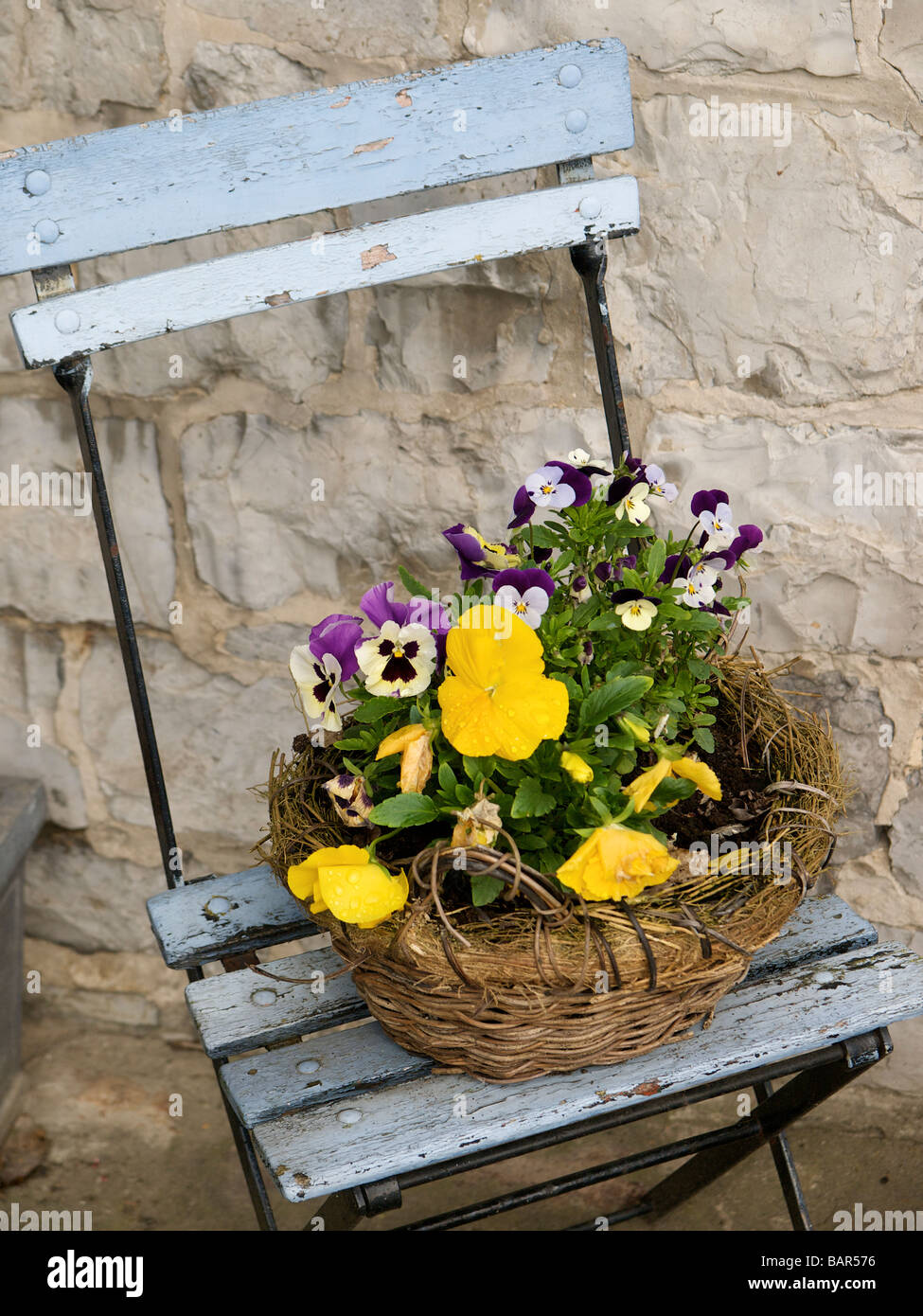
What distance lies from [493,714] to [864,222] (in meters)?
0.83

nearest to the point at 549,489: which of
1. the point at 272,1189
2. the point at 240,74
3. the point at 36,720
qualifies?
the point at 240,74

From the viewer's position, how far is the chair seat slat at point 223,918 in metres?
1.28

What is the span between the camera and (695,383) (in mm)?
1539

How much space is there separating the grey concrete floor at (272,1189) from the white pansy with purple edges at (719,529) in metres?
1.05

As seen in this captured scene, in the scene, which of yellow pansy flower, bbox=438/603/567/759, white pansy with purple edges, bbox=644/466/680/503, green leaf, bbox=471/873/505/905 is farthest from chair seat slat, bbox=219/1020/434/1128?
white pansy with purple edges, bbox=644/466/680/503

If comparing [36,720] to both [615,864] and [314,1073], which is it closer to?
[314,1073]

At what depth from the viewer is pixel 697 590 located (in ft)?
3.67

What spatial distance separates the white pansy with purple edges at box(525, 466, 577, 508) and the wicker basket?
0.31m

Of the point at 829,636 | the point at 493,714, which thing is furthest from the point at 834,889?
the point at 493,714

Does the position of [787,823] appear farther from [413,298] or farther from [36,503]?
[36,503]

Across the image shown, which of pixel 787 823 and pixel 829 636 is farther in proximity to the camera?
pixel 829 636

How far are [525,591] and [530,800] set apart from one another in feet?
0.60

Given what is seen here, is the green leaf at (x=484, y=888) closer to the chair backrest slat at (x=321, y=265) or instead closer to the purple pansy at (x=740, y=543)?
the purple pansy at (x=740, y=543)

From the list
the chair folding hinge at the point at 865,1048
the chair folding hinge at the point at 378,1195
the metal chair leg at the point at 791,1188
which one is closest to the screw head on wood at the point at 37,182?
the chair folding hinge at the point at 378,1195
